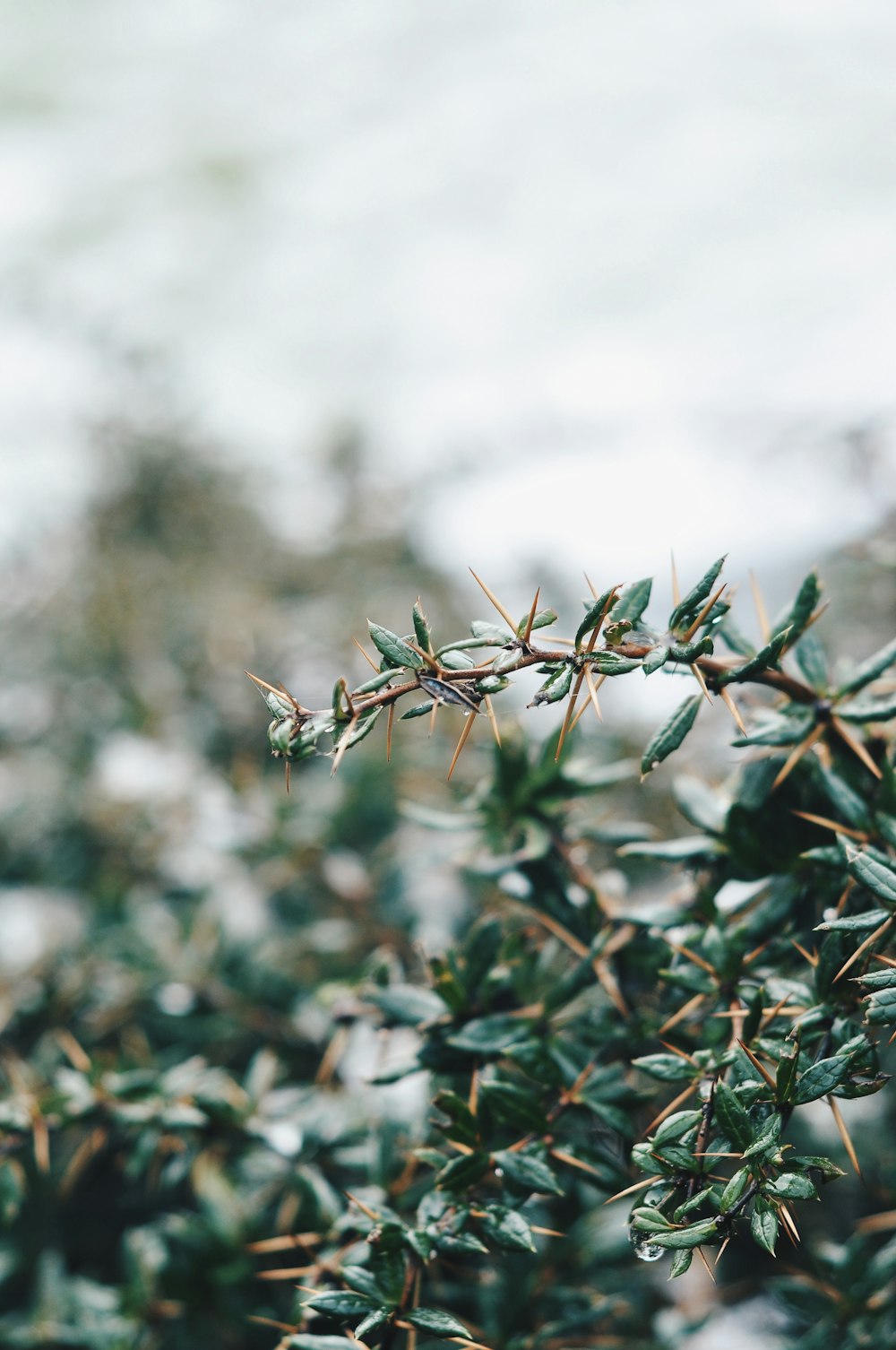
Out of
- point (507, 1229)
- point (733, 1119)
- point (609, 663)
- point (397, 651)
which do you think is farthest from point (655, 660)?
point (507, 1229)

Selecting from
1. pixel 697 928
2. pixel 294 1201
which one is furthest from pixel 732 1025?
pixel 294 1201

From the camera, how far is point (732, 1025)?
0.57 meters

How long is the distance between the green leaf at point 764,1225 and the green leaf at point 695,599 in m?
0.29

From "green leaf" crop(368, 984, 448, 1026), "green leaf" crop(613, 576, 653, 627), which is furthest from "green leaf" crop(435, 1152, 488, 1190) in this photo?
"green leaf" crop(613, 576, 653, 627)

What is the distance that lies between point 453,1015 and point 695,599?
346mm

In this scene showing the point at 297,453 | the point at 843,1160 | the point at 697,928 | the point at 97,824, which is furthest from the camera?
the point at 297,453

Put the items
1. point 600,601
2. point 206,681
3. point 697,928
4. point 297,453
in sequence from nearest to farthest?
point 600,601, point 697,928, point 206,681, point 297,453

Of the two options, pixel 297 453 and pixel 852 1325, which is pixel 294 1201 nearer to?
pixel 852 1325

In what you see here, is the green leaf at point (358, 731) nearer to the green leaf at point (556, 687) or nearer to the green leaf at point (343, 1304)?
the green leaf at point (556, 687)

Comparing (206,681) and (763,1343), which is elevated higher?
(206,681)

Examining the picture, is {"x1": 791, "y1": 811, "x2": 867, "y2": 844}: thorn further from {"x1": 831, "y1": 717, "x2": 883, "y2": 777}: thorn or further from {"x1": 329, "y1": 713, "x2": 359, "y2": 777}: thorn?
{"x1": 329, "y1": 713, "x2": 359, "y2": 777}: thorn

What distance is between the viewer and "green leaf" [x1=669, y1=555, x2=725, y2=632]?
488 mm

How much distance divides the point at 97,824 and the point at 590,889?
815mm

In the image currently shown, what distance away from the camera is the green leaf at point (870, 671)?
22.7 inches
